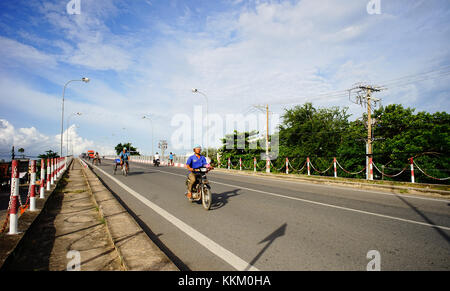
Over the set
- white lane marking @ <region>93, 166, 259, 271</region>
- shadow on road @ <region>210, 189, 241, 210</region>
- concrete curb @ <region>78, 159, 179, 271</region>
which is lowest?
shadow on road @ <region>210, 189, 241, 210</region>

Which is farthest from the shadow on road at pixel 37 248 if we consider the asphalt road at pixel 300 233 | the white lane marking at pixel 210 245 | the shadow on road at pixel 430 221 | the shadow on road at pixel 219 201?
the shadow on road at pixel 430 221

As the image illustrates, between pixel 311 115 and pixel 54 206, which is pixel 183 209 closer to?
pixel 54 206

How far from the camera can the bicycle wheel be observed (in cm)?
659

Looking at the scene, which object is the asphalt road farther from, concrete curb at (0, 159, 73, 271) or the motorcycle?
concrete curb at (0, 159, 73, 271)

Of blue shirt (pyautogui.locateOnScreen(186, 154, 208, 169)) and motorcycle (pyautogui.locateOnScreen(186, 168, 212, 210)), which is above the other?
blue shirt (pyautogui.locateOnScreen(186, 154, 208, 169))

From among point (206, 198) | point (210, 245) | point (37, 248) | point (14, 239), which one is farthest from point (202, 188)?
point (14, 239)

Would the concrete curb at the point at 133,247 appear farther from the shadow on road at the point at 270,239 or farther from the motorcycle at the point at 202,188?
the motorcycle at the point at 202,188

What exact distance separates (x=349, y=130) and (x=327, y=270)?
40.2 meters

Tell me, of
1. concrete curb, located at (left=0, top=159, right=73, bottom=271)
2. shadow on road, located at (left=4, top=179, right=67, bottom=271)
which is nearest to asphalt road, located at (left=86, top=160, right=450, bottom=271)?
shadow on road, located at (left=4, top=179, right=67, bottom=271)

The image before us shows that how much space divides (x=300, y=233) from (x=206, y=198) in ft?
9.36

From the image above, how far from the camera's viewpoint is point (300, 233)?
4.59 metres

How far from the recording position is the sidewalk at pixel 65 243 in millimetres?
3305

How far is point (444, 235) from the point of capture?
446cm

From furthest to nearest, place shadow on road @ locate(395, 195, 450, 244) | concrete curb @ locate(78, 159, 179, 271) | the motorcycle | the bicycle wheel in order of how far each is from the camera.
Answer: the motorcycle → the bicycle wheel → shadow on road @ locate(395, 195, 450, 244) → concrete curb @ locate(78, 159, 179, 271)
